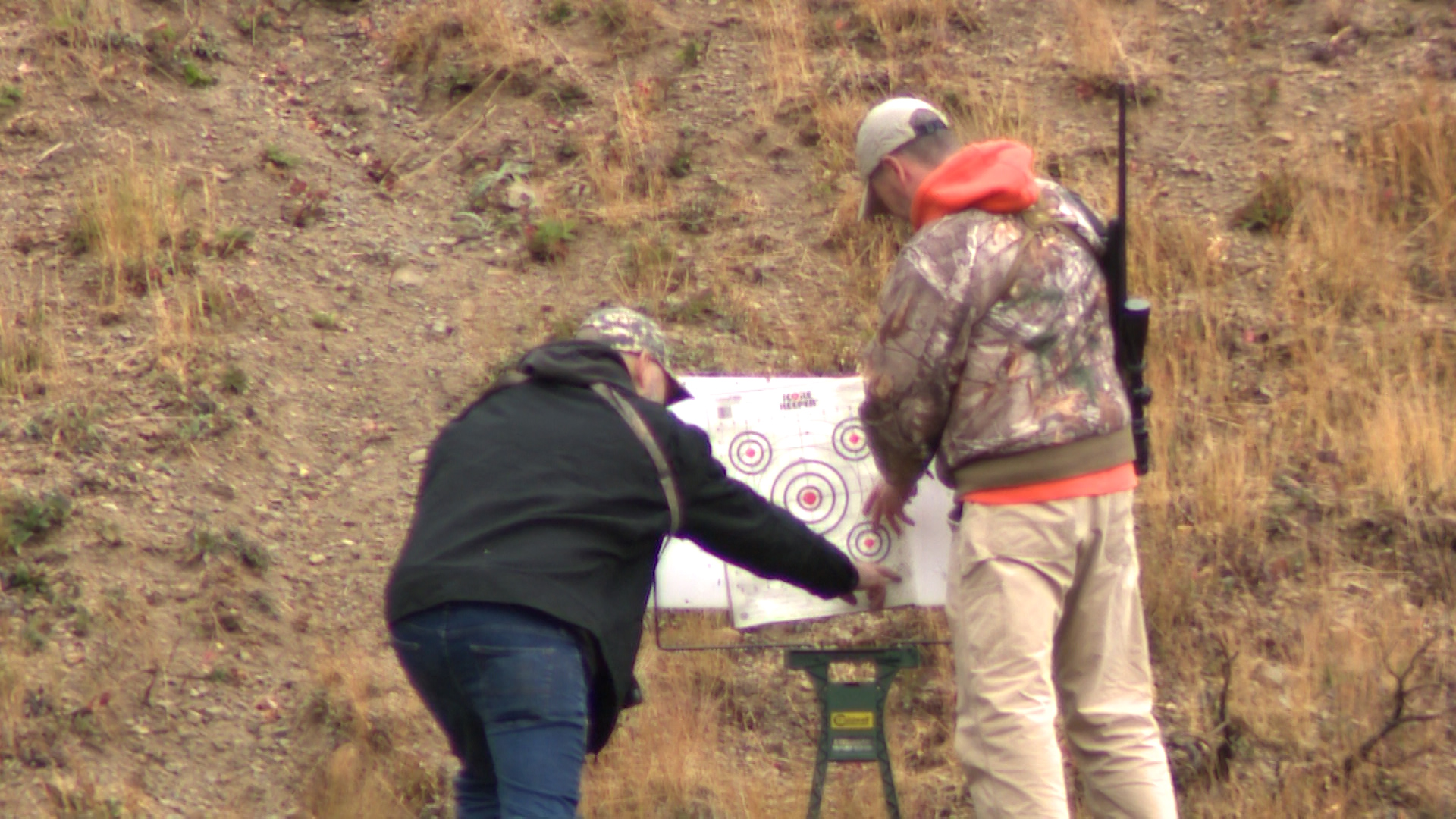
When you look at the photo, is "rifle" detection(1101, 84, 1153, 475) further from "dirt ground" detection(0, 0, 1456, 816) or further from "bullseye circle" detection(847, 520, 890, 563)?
"dirt ground" detection(0, 0, 1456, 816)

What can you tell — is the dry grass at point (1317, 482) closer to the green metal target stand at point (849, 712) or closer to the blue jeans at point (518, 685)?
the green metal target stand at point (849, 712)

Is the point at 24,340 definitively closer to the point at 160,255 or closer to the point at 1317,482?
the point at 160,255

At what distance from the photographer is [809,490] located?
14.2ft

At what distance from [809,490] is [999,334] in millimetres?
906

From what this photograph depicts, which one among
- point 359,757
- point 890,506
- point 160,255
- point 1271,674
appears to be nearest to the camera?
point 890,506

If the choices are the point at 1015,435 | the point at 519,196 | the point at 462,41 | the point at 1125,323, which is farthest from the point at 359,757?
the point at 462,41

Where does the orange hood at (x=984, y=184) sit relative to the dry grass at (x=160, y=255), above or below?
below

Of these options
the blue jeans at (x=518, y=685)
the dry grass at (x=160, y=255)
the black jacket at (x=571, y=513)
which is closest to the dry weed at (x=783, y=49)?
the dry grass at (x=160, y=255)

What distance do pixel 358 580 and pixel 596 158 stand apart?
112 inches

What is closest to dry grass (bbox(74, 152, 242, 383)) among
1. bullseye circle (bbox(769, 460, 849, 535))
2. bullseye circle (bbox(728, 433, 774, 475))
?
bullseye circle (bbox(728, 433, 774, 475))

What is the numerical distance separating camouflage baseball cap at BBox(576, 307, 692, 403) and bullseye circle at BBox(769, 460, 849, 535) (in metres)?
0.46

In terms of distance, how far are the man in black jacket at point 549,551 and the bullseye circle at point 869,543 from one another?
1.30ft

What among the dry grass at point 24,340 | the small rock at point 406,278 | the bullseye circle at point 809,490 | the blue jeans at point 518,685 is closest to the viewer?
the blue jeans at point 518,685

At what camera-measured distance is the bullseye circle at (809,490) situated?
432 cm
